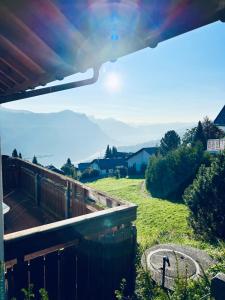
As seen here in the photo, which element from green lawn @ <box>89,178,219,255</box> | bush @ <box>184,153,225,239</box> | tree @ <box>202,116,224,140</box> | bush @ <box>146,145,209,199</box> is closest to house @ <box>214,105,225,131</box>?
tree @ <box>202,116,224,140</box>

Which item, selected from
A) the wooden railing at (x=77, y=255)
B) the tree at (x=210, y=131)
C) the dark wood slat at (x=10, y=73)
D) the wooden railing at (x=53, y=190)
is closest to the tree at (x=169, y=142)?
the tree at (x=210, y=131)

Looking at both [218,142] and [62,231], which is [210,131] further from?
[62,231]


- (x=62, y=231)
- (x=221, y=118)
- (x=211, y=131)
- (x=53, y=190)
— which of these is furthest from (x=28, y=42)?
(x=211, y=131)

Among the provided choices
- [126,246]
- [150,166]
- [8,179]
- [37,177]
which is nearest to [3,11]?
[126,246]

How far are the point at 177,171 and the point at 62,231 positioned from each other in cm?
2712

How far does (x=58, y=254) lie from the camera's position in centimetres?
289

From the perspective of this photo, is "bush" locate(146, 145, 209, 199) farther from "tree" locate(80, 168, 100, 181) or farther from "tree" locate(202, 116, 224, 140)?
"tree" locate(80, 168, 100, 181)

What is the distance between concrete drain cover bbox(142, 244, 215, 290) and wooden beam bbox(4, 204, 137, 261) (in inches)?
123

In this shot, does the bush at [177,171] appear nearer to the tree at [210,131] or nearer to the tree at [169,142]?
the tree at [169,142]

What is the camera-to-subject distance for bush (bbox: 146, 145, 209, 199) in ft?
94.1

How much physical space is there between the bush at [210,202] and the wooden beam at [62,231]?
13.1 meters

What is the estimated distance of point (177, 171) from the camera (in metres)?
28.8

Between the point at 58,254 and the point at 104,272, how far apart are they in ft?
2.38

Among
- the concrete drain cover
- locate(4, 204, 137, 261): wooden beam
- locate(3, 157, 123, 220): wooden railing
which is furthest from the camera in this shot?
the concrete drain cover
